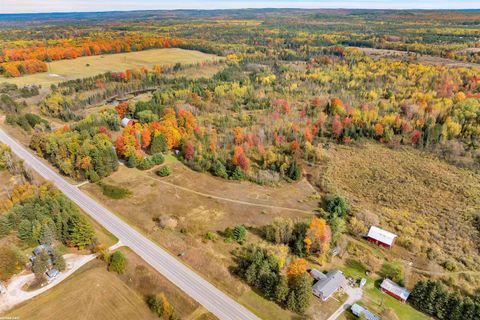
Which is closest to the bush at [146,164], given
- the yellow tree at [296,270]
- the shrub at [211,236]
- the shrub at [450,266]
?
the shrub at [211,236]

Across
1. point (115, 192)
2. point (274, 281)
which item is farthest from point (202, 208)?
point (274, 281)

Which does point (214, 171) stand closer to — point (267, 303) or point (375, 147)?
point (267, 303)

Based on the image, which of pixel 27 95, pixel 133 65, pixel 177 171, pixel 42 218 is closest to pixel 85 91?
pixel 27 95

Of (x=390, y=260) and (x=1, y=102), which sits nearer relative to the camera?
(x=390, y=260)

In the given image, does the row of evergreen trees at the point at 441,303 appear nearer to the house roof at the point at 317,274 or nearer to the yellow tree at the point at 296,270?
the house roof at the point at 317,274

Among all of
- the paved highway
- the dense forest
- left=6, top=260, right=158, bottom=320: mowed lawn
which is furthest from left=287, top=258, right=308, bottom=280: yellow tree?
left=6, top=260, right=158, bottom=320: mowed lawn

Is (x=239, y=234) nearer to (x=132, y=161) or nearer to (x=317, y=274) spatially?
(x=317, y=274)
